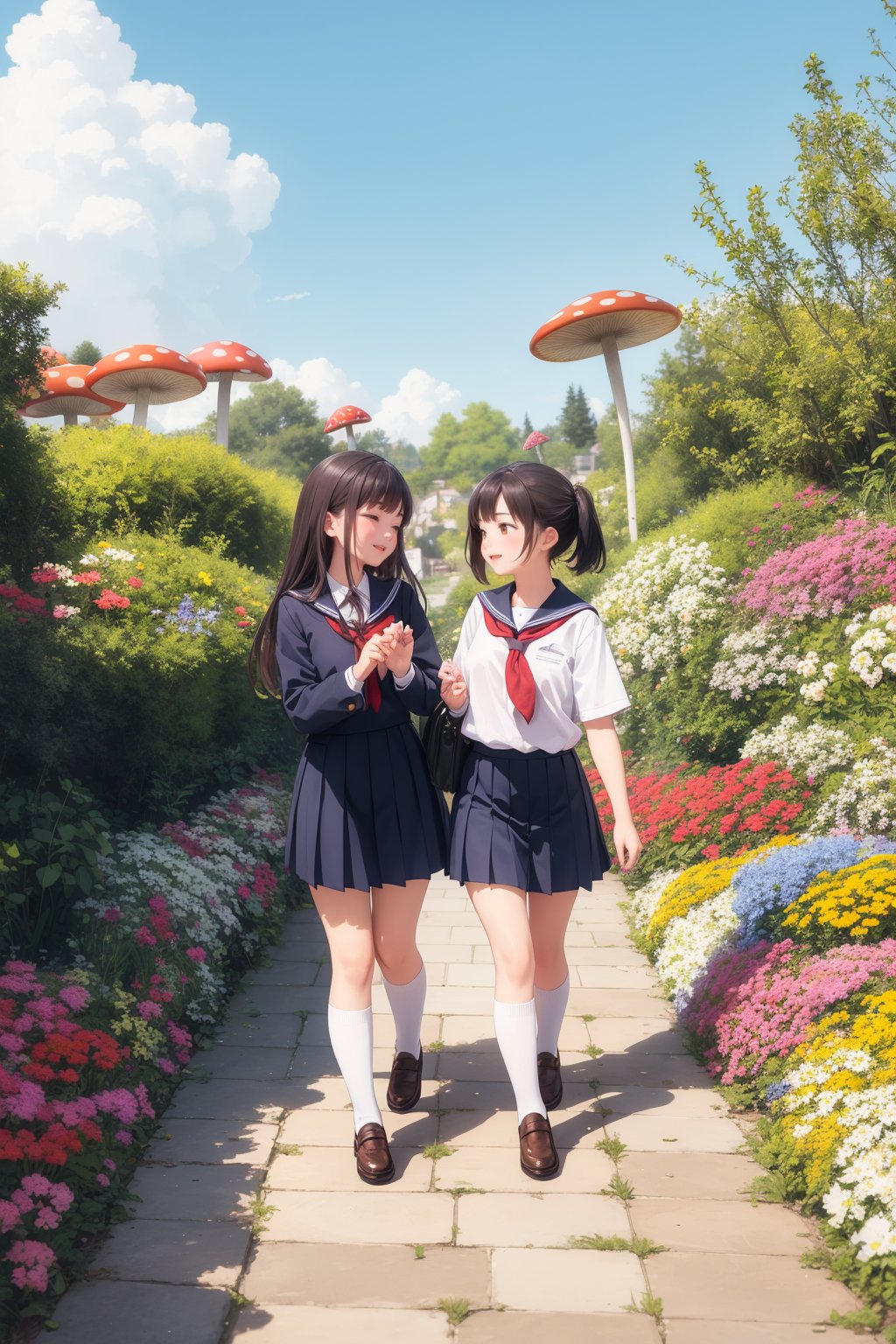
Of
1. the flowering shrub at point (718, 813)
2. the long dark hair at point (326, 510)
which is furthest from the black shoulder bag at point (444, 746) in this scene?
the flowering shrub at point (718, 813)

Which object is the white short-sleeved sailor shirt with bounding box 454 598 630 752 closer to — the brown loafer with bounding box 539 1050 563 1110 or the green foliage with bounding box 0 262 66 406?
the brown loafer with bounding box 539 1050 563 1110

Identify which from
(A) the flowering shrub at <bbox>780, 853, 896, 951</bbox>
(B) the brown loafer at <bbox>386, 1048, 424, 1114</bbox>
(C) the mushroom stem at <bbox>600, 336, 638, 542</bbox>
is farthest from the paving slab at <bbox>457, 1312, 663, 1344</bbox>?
(C) the mushroom stem at <bbox>600, 336, 638, 542</bbox>

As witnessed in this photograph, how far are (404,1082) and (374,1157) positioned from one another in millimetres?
470

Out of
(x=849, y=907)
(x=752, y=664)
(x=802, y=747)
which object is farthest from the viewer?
(x=752, y=664)

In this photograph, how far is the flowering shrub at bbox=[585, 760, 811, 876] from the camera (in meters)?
5.67

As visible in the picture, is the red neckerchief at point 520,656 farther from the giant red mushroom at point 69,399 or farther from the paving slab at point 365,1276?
the giant red mushroom at point 69,399

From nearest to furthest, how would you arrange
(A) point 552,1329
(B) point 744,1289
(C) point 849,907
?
(A) point 552,1329, (B) point 744,1289, (C) point 849,907

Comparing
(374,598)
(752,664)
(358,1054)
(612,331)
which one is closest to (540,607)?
(374,598)

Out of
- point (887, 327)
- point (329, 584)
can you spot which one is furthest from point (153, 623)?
point (887, 327)

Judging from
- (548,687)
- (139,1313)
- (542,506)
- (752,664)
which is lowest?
(139,1313)

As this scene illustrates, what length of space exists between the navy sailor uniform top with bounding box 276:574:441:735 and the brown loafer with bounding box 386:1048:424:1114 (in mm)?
1164

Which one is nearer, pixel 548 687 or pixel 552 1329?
pixel 552 1329

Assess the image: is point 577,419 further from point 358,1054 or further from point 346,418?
point 358,1054

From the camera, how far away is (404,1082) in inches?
142
